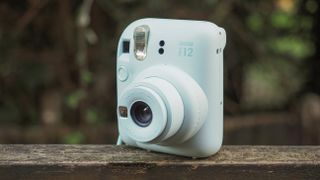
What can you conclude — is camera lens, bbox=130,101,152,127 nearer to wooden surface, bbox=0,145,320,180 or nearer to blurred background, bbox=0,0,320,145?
wooden surface, bbox=0,145,320,180

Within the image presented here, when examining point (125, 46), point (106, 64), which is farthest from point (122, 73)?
point (106, 64)

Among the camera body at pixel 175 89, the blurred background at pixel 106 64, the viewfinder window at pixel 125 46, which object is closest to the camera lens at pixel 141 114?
the camera body at pixel 175 89

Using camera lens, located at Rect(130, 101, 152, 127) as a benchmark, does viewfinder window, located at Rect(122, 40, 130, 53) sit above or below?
above

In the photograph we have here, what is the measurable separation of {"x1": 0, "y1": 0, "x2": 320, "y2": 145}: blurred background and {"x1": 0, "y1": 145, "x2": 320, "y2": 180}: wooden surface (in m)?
1.39

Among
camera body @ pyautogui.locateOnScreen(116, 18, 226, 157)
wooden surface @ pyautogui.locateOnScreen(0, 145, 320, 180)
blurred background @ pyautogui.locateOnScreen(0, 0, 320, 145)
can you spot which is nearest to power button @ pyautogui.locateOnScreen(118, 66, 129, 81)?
camera body @ pyautogui.locateOnScreen(116, 18, 226, 157)

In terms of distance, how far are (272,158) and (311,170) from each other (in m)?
0.06

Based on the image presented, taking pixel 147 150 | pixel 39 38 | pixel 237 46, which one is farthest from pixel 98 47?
pixel 147 150

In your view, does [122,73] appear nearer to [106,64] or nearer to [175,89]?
[175,89]

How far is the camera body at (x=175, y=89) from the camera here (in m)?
0.92

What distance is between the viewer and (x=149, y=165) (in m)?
0.93

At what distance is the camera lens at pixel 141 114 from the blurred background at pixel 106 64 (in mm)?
1396

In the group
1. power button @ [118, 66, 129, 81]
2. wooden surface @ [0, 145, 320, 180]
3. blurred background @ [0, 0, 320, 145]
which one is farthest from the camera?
blurred background @ [0, 0, 320, 145]

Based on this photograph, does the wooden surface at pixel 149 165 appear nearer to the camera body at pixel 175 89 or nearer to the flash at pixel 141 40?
the camera body at pixel 175 89

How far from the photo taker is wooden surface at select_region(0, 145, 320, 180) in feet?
2.98
